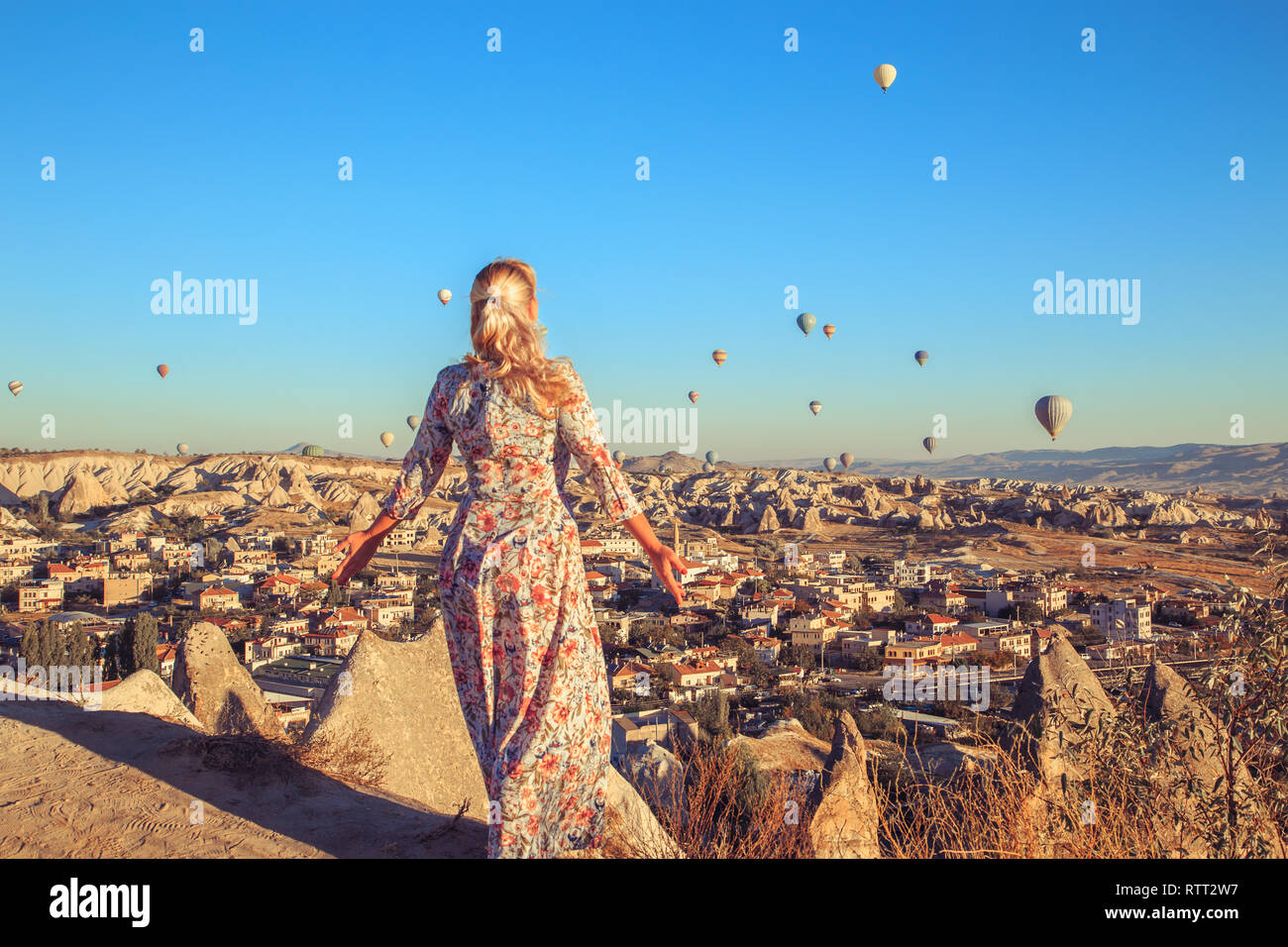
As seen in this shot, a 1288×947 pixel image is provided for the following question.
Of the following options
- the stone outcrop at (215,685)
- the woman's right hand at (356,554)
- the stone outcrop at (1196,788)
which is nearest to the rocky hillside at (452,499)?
the stone outcrop at (215,685)

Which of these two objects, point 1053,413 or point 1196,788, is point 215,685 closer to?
point 1196,788

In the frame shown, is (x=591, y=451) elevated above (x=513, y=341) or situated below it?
below

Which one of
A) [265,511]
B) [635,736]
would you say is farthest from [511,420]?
[265,511]

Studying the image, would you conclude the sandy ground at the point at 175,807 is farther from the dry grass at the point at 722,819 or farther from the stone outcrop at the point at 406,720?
the stone outcrop at the point at 406,720

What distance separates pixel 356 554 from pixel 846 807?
2696 millimetres

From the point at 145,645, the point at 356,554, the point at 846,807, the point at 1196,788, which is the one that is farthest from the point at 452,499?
the point at 1196,788

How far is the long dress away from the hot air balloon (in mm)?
28027

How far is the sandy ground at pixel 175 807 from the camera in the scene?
8.02 ft

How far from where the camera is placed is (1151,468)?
109 meters

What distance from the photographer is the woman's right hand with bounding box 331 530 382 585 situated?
211 cm

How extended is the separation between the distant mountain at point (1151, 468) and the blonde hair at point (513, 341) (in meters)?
76.1
